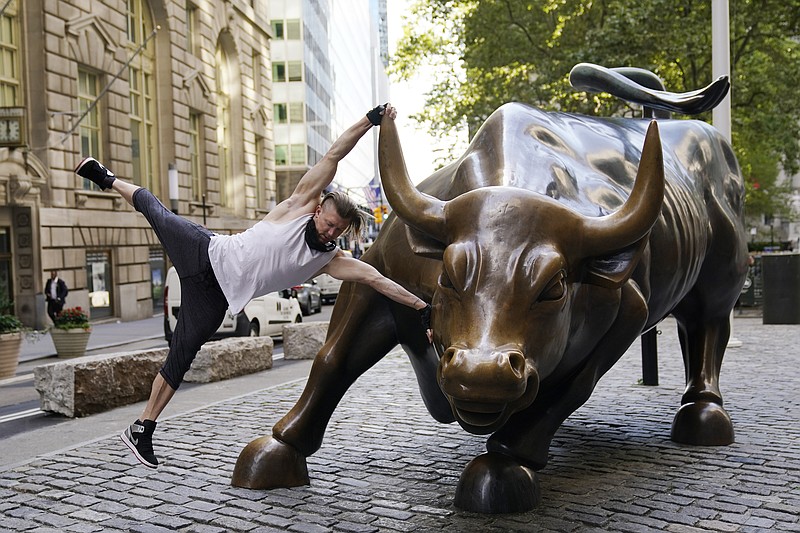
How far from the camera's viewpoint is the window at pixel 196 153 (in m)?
35.4

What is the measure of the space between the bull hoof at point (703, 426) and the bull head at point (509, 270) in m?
2.60

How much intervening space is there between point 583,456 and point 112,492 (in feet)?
10.1

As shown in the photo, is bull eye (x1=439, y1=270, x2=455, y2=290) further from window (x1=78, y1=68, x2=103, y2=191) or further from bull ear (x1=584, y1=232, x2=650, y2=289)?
window (x1=78, y1=68, x2=103, y2=191)

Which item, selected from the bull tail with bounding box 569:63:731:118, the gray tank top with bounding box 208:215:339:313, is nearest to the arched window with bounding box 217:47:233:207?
the bull tail with bounding box 569:63:731:118

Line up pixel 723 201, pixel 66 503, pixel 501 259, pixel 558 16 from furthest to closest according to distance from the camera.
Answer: pixel 558 16 → pixel 723 201 → pixel 66 503 → pixel 501 259

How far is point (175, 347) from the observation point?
503 centimetres

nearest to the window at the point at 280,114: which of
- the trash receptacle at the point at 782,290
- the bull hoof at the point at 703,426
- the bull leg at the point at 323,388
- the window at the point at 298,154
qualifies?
the window at the point at 298,154

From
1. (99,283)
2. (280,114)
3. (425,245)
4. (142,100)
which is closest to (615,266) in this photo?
(425,245)

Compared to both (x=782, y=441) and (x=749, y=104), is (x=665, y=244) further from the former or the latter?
(x=749, y=104)

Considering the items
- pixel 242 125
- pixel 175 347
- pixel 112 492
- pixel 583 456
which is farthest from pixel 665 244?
pixel 242 125

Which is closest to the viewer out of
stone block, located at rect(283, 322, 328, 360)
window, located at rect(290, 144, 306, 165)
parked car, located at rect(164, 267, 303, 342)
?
stone block, located at rect(283, 322, 328, 360)

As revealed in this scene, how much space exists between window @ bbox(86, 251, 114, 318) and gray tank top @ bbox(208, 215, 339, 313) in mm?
22447

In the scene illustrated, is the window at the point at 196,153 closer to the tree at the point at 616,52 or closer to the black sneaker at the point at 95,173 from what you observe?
the tree at the point at 616,52

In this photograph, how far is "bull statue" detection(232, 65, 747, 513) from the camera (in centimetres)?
375
